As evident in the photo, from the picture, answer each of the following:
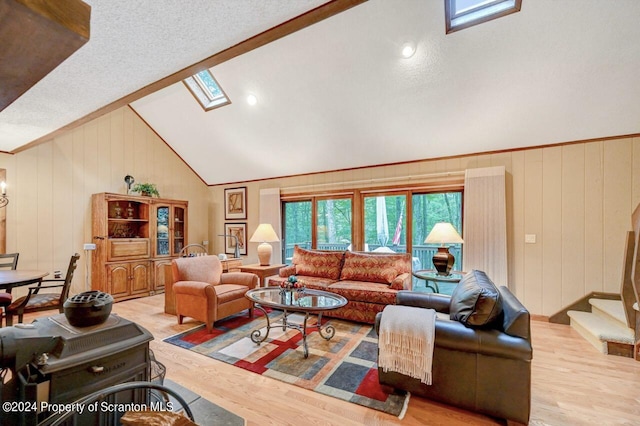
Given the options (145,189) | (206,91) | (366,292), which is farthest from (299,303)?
(145,189)

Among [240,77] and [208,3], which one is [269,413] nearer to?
[208,3]

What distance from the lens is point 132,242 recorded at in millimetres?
4840

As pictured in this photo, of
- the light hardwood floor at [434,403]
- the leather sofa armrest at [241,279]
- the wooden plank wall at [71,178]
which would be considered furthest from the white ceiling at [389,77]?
the light hardwood floor at [434,403]

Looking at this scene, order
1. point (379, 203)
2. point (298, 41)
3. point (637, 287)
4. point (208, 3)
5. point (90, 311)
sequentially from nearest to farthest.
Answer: point (90, 311), point (208, 3), point (637, 287), point (298, 41), point (379, 203)

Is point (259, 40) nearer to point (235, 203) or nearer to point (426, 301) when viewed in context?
point (426, 301)

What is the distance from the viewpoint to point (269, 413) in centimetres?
189

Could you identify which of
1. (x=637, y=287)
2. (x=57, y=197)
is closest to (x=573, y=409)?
(x=637, y=287)

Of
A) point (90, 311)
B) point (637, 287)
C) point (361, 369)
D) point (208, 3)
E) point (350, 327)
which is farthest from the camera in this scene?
point (350, 327)

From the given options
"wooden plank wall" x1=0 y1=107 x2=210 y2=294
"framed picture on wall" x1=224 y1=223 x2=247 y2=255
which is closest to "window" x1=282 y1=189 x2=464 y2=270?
"framed picture on wall" x1=224 y1=223 x2=247 y2=255

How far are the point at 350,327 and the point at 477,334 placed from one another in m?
1.85

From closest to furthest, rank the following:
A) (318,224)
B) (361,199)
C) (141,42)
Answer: (141,42) < (361,199) < (318,224)

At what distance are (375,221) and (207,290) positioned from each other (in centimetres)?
290

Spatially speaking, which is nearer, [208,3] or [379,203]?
[208,3]

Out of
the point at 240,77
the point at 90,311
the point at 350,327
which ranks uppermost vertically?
the point at 240,77
